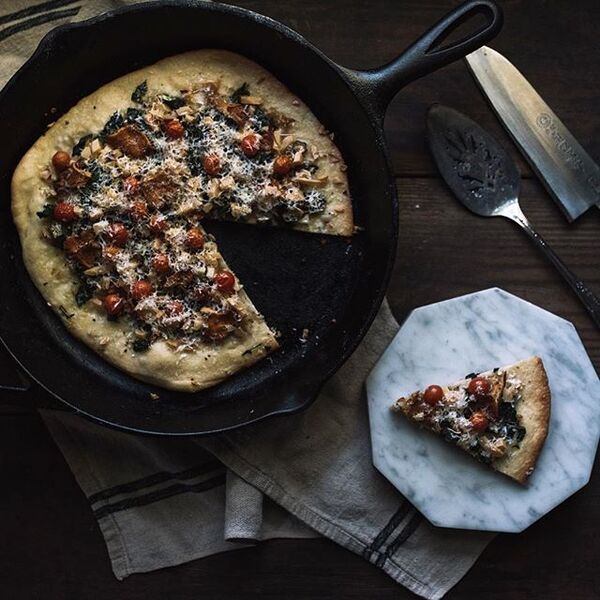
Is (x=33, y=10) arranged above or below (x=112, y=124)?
above

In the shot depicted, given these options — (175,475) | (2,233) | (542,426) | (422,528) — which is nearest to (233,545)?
(175,475)

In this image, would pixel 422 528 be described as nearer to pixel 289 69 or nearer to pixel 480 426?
pixel 480 426

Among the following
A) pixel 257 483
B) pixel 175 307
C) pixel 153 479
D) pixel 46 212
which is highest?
pixel 46 212

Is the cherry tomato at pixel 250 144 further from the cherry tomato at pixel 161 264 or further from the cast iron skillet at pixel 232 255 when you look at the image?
the cherry tomato at pixel 161 264

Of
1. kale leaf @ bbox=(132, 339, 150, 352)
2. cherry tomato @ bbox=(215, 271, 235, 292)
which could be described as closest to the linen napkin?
kale leaf @ bbox=(132, 339, 150, 352)

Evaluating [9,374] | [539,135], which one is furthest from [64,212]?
[539,135]

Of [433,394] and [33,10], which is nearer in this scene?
[433,394]

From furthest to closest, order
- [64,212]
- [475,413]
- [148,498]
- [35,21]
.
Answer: [148,498]
[35,21]
[475,413]
[64,212]

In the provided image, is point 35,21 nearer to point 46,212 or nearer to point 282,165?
point 46,212

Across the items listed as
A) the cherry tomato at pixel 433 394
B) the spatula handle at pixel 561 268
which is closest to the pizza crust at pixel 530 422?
the cherry tomato at pixel 433 394
